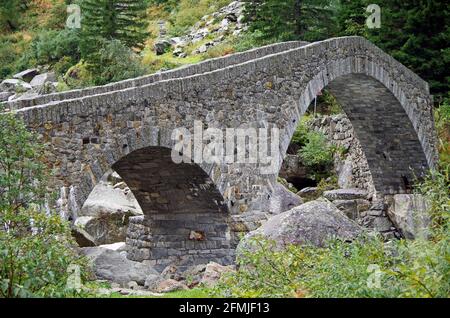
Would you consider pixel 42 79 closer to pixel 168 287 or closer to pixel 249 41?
pixel 249 41

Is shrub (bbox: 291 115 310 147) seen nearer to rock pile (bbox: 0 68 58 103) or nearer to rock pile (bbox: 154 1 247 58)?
rock pile (bbox: 154 1 247 58)

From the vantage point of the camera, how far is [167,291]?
11242mm

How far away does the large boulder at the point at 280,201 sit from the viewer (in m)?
14.7

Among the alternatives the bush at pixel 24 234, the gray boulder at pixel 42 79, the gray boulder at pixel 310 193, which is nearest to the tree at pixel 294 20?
the gray boulder at pixel 310 193

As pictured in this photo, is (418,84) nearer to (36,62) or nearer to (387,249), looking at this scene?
(387,249)

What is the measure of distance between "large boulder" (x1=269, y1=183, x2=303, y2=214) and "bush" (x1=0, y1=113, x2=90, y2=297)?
6475 millimetres

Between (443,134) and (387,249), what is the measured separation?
1670 cm

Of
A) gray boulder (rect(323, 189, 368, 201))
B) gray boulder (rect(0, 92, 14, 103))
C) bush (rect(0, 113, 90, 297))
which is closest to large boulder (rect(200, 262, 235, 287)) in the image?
bush (rect(0, 113, 90, 297))

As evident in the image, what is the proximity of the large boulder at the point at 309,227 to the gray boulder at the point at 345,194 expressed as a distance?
470 inches

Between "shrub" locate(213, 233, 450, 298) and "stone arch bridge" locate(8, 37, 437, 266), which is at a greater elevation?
"stone arch bridge" locate(8, 37, 437, 266)

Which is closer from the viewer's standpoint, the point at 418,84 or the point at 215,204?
the point at 215,204

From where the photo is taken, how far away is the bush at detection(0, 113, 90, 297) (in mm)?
6602
